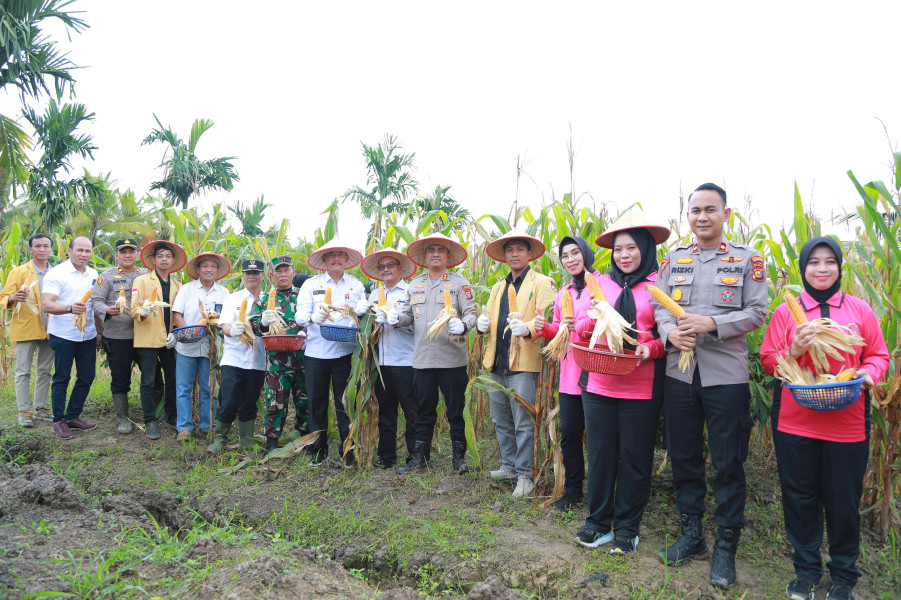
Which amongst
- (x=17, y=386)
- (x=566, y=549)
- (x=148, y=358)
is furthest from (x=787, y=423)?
(x=17, y=386)

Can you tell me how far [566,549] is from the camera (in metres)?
3.18

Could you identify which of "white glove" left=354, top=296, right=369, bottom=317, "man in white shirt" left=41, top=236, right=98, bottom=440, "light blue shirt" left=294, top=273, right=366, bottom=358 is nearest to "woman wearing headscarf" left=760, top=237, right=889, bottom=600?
"white glove" left=354, top=296, right=369, bottom=317

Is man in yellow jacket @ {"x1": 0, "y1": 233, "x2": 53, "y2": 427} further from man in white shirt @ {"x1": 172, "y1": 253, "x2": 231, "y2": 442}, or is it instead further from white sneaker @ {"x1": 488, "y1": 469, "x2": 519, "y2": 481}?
white sneaker @ {"x1": 488, "y1": 469, "x2": 519, "y2": 481}

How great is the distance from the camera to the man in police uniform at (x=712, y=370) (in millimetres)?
2854

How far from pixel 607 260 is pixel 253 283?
305cm

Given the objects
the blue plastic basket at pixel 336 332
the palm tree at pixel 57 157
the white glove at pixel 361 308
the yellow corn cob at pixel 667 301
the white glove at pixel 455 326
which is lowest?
the blue plastic basket at pixel 336 332

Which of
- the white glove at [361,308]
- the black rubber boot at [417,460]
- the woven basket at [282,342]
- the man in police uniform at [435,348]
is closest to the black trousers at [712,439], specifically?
the man in police uniform at [435,348]

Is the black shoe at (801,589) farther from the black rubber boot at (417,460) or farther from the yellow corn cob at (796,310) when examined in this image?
the black rubber boot at (417,460)

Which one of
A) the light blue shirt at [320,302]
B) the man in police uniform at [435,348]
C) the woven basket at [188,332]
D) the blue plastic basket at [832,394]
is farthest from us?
the woven basket at [188,332]

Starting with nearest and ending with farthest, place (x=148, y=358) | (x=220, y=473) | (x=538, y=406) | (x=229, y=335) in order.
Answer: (x=538, y=406) < (x=220, y=473) < (x=229, y=335) < (x=148, y=358)

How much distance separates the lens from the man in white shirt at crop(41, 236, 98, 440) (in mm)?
5297

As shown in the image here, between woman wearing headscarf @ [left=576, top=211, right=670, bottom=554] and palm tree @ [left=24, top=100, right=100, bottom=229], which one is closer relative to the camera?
woman wearing headscarf @ [left=576, top=211, right=670, bottom=554]

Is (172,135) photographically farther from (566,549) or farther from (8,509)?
(566,549)

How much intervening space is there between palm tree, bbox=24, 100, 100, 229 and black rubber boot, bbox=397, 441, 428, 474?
41.4 ft
